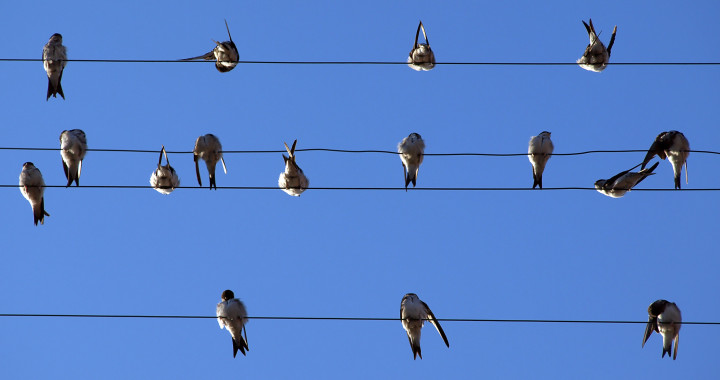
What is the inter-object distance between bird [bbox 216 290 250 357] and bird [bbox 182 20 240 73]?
2609 mm

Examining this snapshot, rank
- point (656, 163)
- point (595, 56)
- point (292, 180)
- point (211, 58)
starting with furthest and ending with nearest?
point (211, 58), point (595, 56), point (292, 180), point (656, 163)

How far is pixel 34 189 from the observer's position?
9805 mm

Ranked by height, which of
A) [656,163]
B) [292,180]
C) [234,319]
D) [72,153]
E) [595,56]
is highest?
[595,56]

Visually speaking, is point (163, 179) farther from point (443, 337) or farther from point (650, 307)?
point (650, 307)

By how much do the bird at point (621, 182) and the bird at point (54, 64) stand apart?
5803 mm

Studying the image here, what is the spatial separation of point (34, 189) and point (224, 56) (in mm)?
2442

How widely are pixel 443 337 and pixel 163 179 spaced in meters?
3.22

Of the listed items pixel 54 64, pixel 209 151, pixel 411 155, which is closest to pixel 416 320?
pixel 411 155

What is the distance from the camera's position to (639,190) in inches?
345

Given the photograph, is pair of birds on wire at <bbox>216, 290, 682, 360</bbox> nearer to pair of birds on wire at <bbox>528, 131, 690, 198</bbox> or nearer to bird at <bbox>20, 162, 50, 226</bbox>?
pair of birds on wire at <bbox>528, 131, 690, 198</bbox>

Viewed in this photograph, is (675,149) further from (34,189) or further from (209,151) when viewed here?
(34,189)

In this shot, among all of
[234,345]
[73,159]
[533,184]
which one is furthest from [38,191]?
[533,184]

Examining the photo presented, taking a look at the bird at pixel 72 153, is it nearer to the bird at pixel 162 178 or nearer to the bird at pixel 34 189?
the bird at pixel 34 189

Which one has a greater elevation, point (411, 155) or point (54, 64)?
point (54, 64)
